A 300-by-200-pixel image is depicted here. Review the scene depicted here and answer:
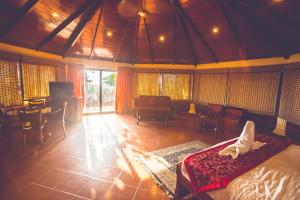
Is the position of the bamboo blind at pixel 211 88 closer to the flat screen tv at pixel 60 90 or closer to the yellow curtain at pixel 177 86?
the yellow curtain at pixel 177 86

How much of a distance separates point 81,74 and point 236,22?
5.35m

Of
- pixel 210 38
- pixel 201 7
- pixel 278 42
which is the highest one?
pixel 201 7

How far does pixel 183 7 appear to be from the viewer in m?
3.72

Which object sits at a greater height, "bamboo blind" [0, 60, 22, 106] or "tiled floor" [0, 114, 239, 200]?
"bamboo blind" [0, 60, 22, 106]

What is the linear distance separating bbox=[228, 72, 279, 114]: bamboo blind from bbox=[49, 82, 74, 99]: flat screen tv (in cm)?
542

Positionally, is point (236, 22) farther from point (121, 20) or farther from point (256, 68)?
point (121, 20)

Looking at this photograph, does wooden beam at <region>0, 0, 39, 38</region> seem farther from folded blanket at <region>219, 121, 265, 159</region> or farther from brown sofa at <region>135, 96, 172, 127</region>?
folded blanket at <region>219, 121, 265, 159</region>

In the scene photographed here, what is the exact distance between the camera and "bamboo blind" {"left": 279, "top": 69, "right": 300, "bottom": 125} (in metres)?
3.13

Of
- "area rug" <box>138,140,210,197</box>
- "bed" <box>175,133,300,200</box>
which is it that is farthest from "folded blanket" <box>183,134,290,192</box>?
"area rug" <box>138,140,210,197</box>

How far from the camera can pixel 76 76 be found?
548 centimetres

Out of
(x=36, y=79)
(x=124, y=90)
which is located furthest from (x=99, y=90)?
(x=36, y=79)

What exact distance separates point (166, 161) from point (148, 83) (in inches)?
170

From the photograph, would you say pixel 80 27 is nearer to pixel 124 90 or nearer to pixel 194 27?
pixel 124 90

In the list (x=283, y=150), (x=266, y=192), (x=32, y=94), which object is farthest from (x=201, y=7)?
(x=32, y=94)
